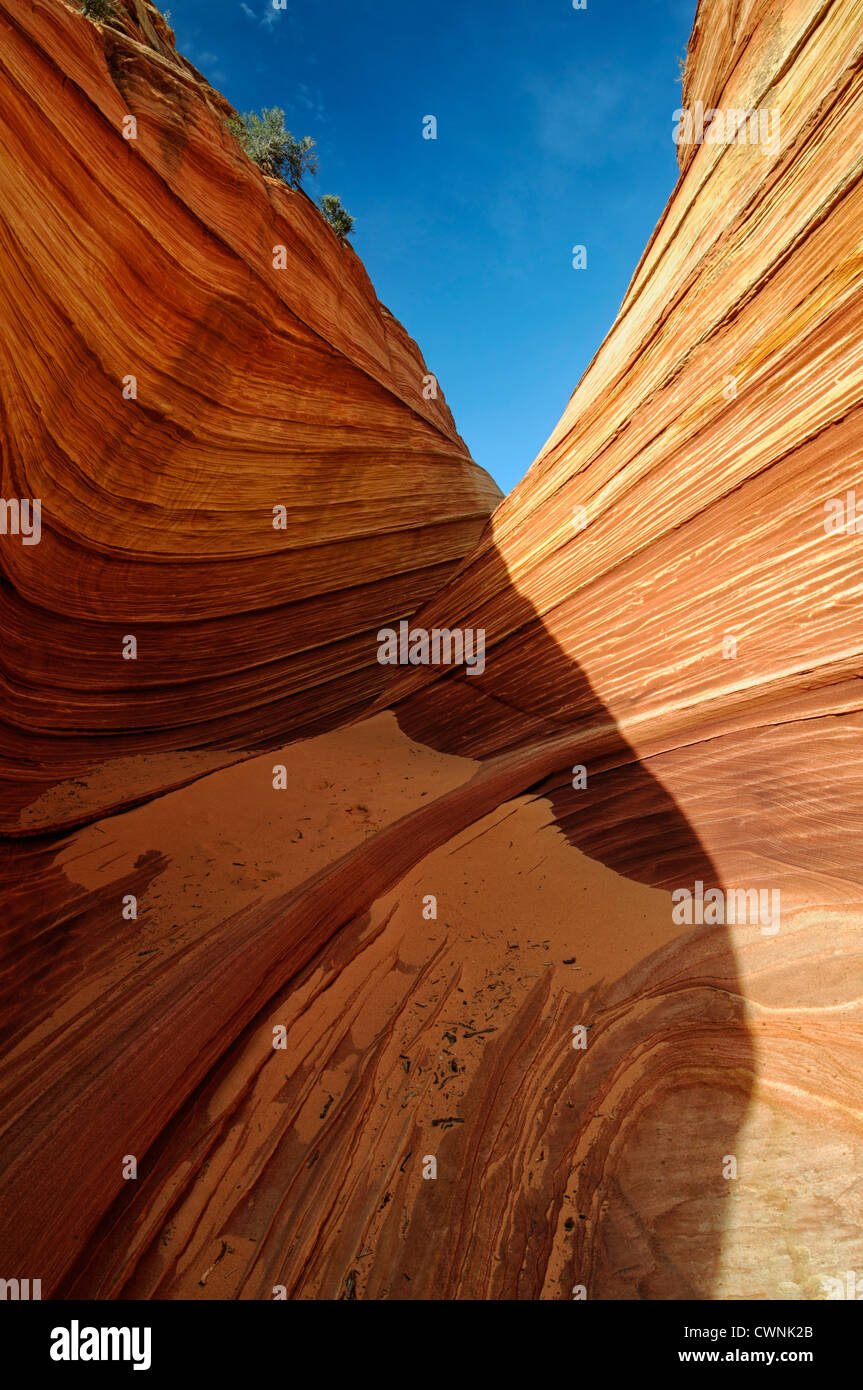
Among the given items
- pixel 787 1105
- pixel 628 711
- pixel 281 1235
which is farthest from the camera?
pixel 628 711

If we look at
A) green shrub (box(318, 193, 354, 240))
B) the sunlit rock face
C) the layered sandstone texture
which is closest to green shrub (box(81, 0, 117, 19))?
the layered sandstone texture

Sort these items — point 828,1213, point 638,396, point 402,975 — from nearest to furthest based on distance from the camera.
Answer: point 828,1213
point 402,975
point 638,396

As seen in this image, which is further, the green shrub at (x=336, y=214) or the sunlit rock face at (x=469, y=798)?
the green shrub at (x=336, y=214)

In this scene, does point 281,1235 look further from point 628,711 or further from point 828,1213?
point 628,711

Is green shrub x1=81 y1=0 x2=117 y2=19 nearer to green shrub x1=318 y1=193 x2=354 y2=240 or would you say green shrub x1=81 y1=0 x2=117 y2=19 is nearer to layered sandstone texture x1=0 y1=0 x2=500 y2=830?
layered sandstone texture x1=0 y1=0 x2=500 y2=830

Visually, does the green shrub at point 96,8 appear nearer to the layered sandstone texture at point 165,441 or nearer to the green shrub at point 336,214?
the layered sandstone texture at point 165,441

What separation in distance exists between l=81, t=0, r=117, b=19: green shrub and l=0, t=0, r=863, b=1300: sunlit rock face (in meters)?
0.79

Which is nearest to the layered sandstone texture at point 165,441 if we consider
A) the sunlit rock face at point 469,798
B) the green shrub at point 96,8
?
the sunlit rock face at point 469,798

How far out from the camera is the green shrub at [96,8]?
5883mm

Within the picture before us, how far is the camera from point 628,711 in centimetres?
489

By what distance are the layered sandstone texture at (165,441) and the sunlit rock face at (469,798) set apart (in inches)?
2.1

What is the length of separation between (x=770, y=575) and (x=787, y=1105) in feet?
10.5

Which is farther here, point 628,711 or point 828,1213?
point 628,711

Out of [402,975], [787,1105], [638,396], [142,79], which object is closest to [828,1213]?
[787,1105]
